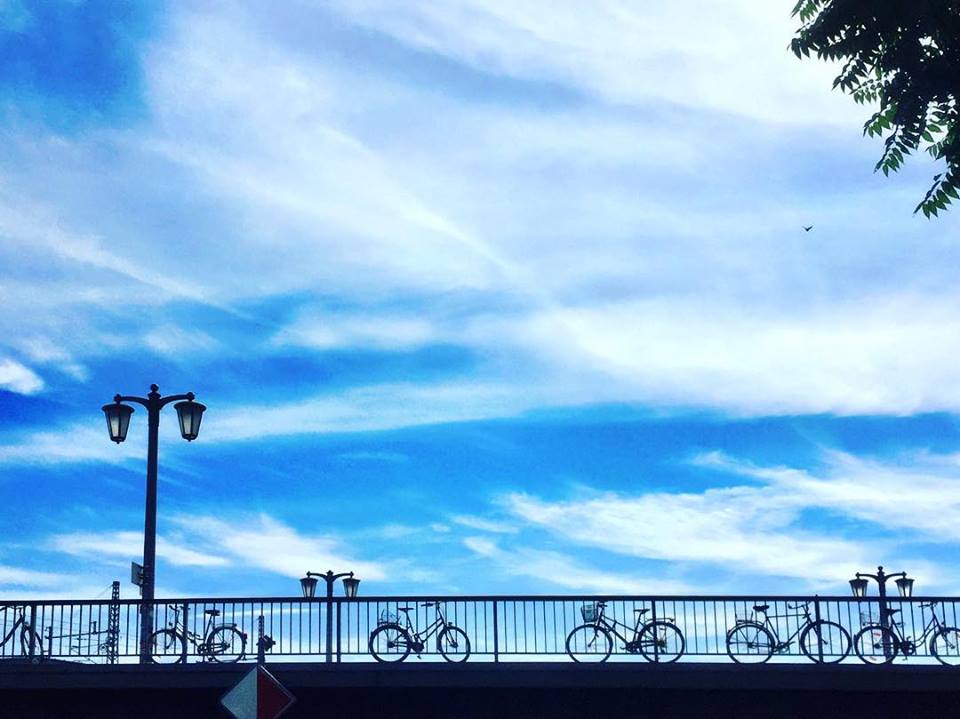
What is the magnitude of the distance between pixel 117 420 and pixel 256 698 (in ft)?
33.2

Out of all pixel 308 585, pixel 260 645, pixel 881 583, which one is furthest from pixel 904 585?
pixel 260 645

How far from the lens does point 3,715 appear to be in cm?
2386

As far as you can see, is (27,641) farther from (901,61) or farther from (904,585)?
(904,585)

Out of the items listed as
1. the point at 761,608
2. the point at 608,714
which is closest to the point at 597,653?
the point at 608,714

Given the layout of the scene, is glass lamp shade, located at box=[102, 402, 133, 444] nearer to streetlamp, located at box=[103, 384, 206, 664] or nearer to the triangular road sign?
streetlamp, located at box=[103, 384, 206, 664]

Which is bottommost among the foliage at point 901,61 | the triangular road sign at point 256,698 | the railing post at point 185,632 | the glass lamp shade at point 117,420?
the triangular road sign at point 256,698

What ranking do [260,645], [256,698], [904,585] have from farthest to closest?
1. [904,585]
2. [260,645]
3. [256,698]

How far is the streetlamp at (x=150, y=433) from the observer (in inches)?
931

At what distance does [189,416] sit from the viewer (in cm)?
2453

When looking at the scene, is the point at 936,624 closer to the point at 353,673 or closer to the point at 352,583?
the point at 353,673

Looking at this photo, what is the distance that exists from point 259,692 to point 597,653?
8959mm

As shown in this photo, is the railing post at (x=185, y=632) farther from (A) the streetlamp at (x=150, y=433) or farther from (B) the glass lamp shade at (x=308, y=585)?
(B) the glass lamp shade at (x=308, y=585)

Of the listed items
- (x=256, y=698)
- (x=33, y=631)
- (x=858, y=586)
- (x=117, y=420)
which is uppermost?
(x=117, y=420)

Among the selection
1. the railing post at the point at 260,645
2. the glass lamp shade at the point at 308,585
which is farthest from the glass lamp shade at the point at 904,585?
the railing post at the point at 260,645
